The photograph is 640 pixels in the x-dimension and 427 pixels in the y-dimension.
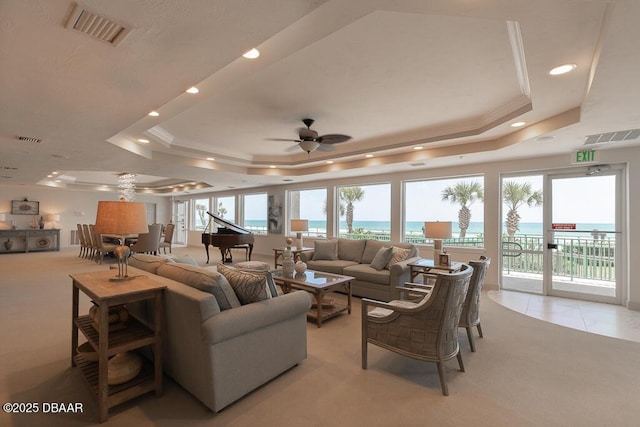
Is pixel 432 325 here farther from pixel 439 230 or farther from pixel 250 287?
pixel 439 230

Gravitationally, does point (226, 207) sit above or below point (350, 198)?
below

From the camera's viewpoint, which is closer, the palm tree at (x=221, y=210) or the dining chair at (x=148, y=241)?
the dining chair at (x=148, y=241)

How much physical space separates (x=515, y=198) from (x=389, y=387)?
15.7 ft

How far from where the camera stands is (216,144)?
5.70 m

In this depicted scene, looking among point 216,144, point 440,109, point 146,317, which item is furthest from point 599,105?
point 216,144

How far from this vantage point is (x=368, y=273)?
4.67m

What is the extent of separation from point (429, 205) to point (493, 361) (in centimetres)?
430

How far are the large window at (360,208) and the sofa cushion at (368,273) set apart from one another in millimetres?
2872

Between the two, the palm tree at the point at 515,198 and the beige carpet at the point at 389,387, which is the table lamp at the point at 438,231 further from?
the palm tree at the point at 515,198

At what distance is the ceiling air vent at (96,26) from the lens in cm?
163

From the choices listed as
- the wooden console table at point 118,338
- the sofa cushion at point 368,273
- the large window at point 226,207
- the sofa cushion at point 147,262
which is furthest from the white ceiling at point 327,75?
the large window at point 226,207

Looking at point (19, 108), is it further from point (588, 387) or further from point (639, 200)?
point (639, 200)

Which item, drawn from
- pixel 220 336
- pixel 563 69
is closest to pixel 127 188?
pixel 220 336

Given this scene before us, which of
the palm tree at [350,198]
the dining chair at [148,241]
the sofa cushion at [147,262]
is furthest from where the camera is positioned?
the palm tree at [350,198]
